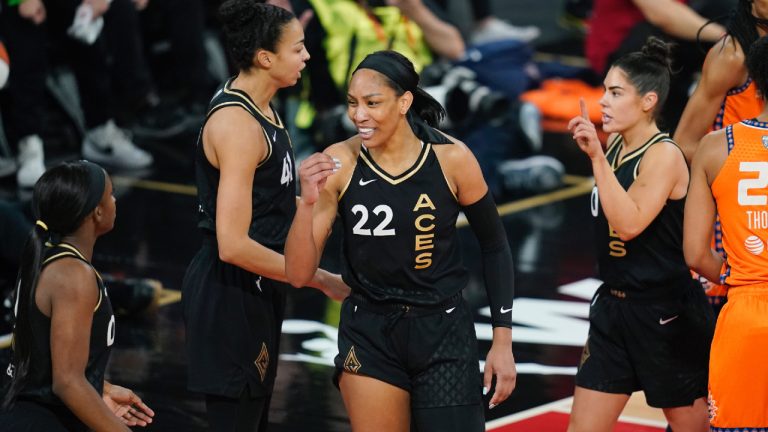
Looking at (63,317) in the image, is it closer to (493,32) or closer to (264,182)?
(264,182)

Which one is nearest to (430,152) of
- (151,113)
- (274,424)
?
(274,424)

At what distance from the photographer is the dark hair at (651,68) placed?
527cm

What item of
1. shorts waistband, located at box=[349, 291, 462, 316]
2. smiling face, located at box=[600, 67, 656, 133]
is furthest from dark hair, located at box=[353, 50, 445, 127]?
smiling face, located at box=[600, 67, 656, 133]

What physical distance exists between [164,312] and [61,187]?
3419mm

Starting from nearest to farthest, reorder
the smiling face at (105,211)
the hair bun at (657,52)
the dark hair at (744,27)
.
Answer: the smiling face at (105,211)
the hair bun at (657,52)
the dark hair at (744,27)

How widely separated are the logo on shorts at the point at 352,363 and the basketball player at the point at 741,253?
1.17 metres

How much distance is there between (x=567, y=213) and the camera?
33.1 ft

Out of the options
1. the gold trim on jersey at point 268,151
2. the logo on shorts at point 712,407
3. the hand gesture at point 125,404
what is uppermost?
the gold trim on jersey at point 268,151

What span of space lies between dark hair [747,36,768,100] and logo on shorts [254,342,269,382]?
74.4 inches

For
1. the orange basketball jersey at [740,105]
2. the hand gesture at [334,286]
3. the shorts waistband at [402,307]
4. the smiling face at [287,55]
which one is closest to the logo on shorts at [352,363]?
the shorts waistband at [402,307]

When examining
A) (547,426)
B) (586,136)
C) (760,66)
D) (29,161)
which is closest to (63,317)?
(586,136)

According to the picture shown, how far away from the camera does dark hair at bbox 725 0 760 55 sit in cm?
556

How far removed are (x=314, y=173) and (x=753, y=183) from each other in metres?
1.43

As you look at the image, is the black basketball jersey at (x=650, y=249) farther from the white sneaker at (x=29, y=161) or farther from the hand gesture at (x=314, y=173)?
the white sneaker at (x=29, y=161)
